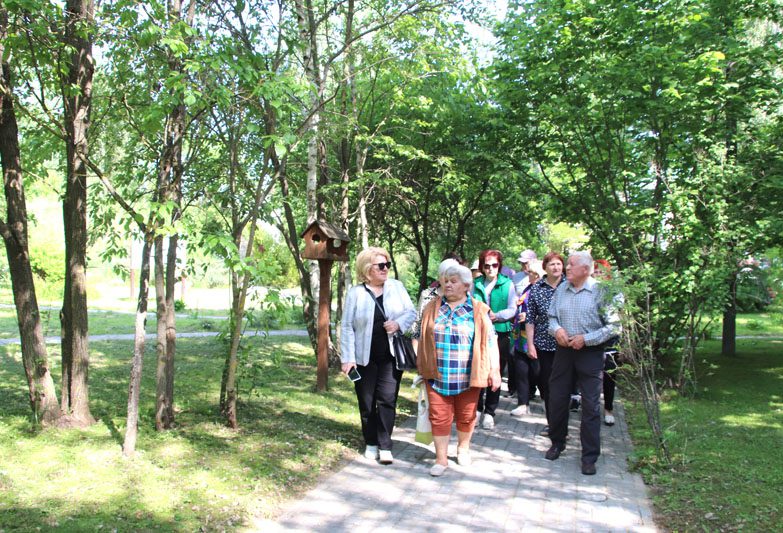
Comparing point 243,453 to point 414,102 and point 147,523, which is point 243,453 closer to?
point 147,523

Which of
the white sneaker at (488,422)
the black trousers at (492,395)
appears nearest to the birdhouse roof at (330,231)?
the black trousers at (492,395)

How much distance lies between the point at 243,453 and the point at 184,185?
3.41 meters

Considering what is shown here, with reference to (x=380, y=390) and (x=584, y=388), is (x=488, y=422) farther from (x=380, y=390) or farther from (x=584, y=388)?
(x=380, y=390)

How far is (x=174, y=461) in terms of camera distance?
5184 millimetres

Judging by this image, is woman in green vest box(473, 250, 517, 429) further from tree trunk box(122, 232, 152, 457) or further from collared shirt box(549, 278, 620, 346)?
tree trunk box(122, 232, 152, 457)

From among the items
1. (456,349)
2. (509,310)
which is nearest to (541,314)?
(509,310)

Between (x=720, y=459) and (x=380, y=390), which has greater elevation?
(x=380, y=390)

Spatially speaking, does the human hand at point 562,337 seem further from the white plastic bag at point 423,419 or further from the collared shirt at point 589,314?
the white plastic bag at point 423,419

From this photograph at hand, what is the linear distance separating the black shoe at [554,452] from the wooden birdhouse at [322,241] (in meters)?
3.77

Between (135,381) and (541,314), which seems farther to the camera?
(541,314)

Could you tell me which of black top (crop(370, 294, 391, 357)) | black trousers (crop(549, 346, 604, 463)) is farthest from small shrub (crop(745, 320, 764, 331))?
black top (crop(370, 294, 391, 357))

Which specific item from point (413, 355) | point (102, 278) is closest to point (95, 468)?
point (413, 355)

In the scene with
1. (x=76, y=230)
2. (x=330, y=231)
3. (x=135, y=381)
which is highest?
(x=330, y=231)

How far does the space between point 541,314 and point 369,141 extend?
4272mm
